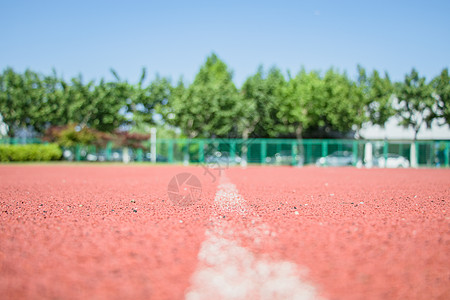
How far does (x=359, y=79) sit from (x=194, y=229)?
3477cm

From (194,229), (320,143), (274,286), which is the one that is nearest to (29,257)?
(194,229)

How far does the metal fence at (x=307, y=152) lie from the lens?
1194 inches

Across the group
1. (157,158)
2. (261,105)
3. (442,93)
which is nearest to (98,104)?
(157,158)

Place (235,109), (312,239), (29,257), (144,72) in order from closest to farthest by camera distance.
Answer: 1. (29,257)
2. (312,239)
3. (235,109)
4. (144,72)

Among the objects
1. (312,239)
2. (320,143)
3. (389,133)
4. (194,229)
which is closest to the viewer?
(312,239)

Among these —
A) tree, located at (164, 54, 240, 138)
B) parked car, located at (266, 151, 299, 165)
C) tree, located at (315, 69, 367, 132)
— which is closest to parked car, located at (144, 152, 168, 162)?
tree, located at (164, 54, 240, 138)

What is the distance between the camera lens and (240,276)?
254cm

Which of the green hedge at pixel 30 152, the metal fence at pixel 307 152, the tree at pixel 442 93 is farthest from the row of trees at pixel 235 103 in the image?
the green hedge at pixel 30 152

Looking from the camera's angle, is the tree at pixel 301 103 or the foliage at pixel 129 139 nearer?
the foliage at pixel 129 139

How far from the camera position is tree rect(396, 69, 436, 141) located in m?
31.2

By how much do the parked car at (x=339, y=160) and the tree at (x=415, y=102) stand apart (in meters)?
5.79

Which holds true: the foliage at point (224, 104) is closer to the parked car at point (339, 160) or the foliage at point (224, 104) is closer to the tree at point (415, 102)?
the tree at point (415, 102)

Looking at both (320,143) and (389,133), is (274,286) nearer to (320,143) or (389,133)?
(320,143)

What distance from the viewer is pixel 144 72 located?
39469 millimetres
